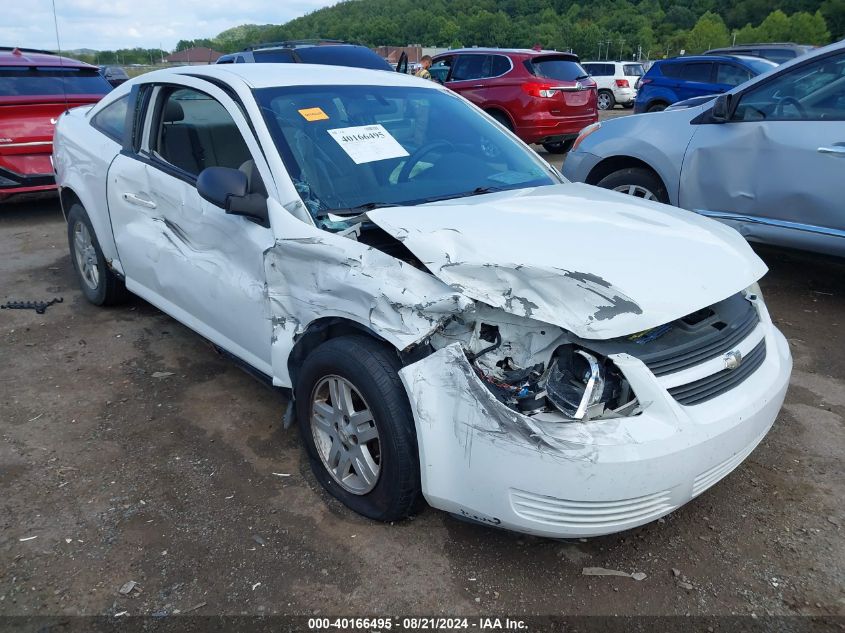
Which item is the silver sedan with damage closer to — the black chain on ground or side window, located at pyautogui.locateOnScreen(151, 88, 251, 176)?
side window, located at pyautogui.locateOnScreen(151, 88, 251, 176)

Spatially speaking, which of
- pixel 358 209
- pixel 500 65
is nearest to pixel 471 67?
pixel 500 65

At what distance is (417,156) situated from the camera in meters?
3.26

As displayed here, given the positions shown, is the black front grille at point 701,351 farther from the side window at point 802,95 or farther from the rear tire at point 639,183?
the rear tire at point 639,183

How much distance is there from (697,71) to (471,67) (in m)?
5.66

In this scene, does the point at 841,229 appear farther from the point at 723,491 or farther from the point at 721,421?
the point at 721,421

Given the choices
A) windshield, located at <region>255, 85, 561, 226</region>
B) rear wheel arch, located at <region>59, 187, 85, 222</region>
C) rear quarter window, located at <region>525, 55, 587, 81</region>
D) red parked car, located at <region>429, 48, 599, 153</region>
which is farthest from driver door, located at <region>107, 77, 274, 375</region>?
rear quarter window, located at <region>525, 55, 587, 81</region>

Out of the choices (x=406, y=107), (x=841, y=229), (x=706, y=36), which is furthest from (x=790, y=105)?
(x=706, y=36)

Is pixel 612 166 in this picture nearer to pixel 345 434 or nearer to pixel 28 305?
pixel 345 434

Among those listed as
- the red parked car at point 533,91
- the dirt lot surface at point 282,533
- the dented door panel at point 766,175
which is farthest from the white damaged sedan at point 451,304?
the red parked car at point 533,91

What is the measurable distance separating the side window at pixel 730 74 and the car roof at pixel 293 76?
1195cm

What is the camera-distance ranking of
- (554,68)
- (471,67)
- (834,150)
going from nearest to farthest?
(834,150) < (554,68) < (471,67)

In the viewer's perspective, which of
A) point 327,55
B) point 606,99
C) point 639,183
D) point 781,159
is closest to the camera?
point 781,159

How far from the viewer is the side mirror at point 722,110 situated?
193 inches

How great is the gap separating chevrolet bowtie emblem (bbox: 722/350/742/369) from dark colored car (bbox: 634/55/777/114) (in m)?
12.6
